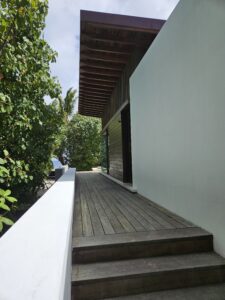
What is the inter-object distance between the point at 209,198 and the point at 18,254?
6.92 feet

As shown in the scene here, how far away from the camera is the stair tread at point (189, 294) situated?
1.90 m

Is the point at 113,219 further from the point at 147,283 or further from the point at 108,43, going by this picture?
the point at 108,43

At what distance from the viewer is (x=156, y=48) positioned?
3826 millimetres

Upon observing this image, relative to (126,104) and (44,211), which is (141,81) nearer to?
(126,104)

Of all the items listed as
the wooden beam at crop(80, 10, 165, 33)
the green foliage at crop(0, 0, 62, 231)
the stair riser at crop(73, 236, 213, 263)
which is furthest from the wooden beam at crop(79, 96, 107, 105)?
the stair riser at crop(73, 236, 213, 263)

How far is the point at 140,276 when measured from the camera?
2.01m

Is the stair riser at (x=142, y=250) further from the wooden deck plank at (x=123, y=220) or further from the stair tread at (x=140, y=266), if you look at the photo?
the wooden deck plank at (x=123, y=220)

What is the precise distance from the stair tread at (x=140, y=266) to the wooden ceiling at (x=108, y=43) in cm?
441

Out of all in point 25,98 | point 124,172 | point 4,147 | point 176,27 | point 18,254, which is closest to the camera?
point 18,254

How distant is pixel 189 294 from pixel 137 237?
712mm

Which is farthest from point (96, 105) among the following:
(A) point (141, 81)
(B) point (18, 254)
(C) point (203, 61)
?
(B) point (18, 254)

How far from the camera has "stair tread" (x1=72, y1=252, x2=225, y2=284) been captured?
200 cm

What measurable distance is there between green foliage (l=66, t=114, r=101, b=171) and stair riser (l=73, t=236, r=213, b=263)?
1631 cm

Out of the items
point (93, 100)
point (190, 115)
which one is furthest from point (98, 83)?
point (190, 115)
